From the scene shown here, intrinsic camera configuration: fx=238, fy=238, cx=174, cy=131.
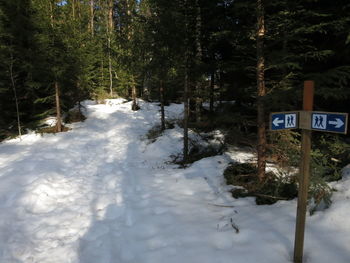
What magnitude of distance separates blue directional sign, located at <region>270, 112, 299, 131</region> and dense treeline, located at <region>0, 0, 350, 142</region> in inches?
104

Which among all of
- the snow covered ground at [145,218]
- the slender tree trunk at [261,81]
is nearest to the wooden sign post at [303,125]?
the snow covered ground at [145,218]

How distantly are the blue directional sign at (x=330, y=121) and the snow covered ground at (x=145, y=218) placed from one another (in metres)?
1.97

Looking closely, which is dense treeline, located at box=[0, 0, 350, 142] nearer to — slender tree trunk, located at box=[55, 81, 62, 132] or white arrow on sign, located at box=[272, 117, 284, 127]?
slender tree trunk, located at box=[55, 81, 62, 132]

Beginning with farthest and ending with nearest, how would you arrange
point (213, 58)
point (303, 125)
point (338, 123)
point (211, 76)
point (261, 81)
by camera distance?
point (211, 76), point (213, 58), point (261, 81), point (303, 125), point (338, 123)

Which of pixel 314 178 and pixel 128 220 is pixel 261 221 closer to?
pixel 314 178

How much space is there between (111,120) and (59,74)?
562cm

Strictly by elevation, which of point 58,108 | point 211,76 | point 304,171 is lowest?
point 304,171

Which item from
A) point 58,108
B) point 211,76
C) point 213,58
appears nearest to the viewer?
point 213,58

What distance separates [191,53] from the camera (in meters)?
9.17

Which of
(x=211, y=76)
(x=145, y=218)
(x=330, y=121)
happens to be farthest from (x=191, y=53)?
(x=330, y=121)

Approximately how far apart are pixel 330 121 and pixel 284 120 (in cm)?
55

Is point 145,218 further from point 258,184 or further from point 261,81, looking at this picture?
point 261,81

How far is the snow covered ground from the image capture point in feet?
13.4

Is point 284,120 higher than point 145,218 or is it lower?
higher
